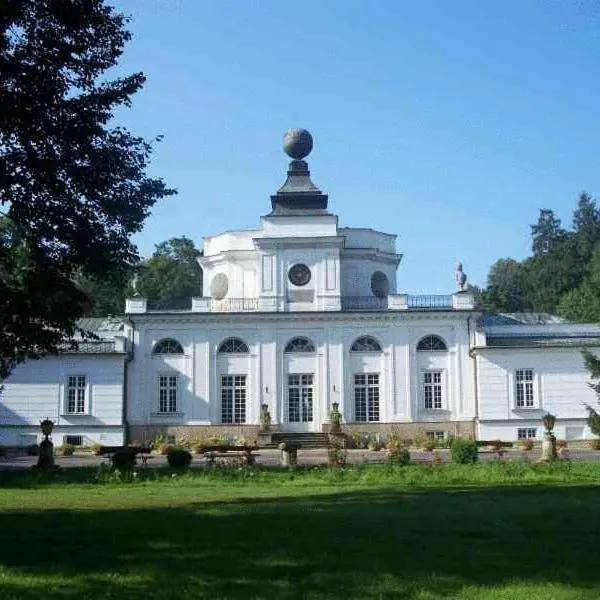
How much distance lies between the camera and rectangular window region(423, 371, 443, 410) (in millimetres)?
48281

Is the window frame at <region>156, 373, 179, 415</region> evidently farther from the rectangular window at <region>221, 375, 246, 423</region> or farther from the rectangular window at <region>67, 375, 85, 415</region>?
the rectangular window at <region>67, 375, 85, 415</region>

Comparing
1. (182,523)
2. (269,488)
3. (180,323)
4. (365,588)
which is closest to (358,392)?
(180,323)

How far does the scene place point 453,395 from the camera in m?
48.2

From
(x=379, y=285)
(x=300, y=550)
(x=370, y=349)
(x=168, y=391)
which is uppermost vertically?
(x=379, y=285)

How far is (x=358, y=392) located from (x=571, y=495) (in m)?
30.0

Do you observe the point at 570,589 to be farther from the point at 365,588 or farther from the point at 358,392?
the point at 358,392

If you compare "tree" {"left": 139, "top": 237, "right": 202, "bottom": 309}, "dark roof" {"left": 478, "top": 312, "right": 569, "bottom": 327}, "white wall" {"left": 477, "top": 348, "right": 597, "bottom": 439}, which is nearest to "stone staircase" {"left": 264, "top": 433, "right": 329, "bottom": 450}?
"white wall" {"left": 477, "top": 348, "right": 597, "bottom": 439}

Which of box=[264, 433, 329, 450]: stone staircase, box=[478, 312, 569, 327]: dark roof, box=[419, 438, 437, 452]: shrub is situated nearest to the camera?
box=[419, 438, 437, 452]: shrub

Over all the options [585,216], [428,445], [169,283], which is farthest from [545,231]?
[428,445]

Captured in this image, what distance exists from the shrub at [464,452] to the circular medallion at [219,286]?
26588mm

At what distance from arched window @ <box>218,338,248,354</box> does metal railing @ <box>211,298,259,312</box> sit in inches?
72.8

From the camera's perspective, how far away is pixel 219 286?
53.2 metres

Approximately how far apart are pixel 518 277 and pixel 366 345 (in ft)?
144

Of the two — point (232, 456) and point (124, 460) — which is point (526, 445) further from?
point (124, 460)
